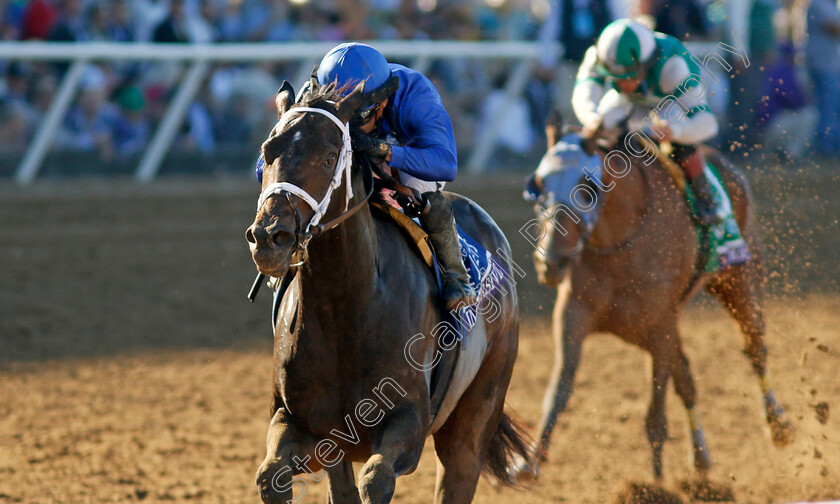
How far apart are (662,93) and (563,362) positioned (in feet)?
5.27

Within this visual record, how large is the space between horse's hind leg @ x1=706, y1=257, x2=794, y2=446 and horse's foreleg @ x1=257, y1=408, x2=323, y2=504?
3.21 meters

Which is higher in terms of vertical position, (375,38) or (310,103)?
(375,38)

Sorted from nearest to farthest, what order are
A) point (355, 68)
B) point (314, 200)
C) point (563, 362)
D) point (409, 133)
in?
point (314, 200)
point (355, 68)
point (409, 133)
point (563, 362)

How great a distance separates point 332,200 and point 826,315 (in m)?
6.09

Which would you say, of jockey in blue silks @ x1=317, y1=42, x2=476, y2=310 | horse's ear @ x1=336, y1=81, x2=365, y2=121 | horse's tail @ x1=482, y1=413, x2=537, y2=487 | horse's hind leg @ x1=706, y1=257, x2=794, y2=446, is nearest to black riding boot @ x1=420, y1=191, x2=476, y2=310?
jockey in blue silks @ x1=317, y1=42, x2=476, y2=310

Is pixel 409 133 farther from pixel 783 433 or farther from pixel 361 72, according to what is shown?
pixel 783 433

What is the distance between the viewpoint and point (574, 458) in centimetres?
510

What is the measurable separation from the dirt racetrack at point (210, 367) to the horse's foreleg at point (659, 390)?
19cm

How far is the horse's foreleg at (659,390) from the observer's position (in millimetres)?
4859

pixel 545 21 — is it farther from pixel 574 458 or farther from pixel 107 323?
pixel 574 458

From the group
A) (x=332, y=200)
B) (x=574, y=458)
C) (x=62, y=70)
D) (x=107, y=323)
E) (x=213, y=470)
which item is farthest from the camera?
(x=62, y=70)

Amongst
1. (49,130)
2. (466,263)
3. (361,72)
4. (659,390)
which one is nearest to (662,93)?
(659,390)

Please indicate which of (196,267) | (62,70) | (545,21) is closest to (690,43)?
(545,21)

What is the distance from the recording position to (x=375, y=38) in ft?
40.6
